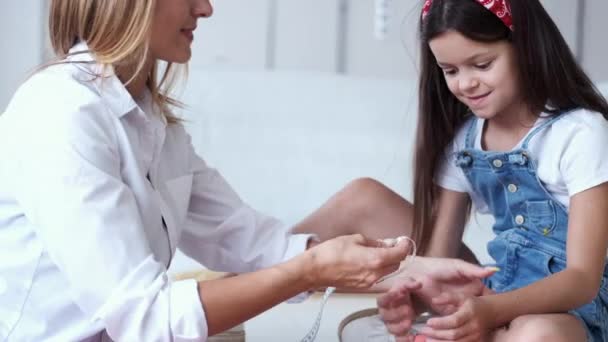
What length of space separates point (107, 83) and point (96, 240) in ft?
0.82

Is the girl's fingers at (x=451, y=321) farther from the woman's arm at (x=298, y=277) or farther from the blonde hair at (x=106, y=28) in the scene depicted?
the blonde hair at (x=106, y=28)

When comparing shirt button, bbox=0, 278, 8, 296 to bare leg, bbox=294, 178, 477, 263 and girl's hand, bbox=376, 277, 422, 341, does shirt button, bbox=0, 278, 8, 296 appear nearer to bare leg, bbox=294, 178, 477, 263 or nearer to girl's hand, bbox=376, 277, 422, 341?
girl's hand, bbox=376, 277, 422, 341

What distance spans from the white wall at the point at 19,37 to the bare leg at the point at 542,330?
7.00ft

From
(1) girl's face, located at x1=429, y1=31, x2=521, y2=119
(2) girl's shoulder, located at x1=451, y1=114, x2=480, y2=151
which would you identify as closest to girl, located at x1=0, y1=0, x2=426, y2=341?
(1) girl's face, located at x1=429, y1=31, x2=521, y2=119

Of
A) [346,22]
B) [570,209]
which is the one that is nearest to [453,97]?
[570,209]

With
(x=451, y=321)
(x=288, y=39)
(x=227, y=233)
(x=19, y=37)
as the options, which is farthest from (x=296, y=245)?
(x=19, y=37)

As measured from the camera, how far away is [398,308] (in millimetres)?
1313

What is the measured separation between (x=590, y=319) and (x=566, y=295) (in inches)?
4.5

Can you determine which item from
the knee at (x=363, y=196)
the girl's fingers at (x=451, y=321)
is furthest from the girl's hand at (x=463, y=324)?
the knee at (x=363, y=196)

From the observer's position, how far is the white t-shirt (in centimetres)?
133

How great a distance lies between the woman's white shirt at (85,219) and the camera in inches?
39.3

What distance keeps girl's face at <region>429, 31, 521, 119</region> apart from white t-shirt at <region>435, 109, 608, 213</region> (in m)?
0.09

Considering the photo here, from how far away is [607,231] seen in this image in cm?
132

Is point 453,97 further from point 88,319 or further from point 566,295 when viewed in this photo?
point 88,319
